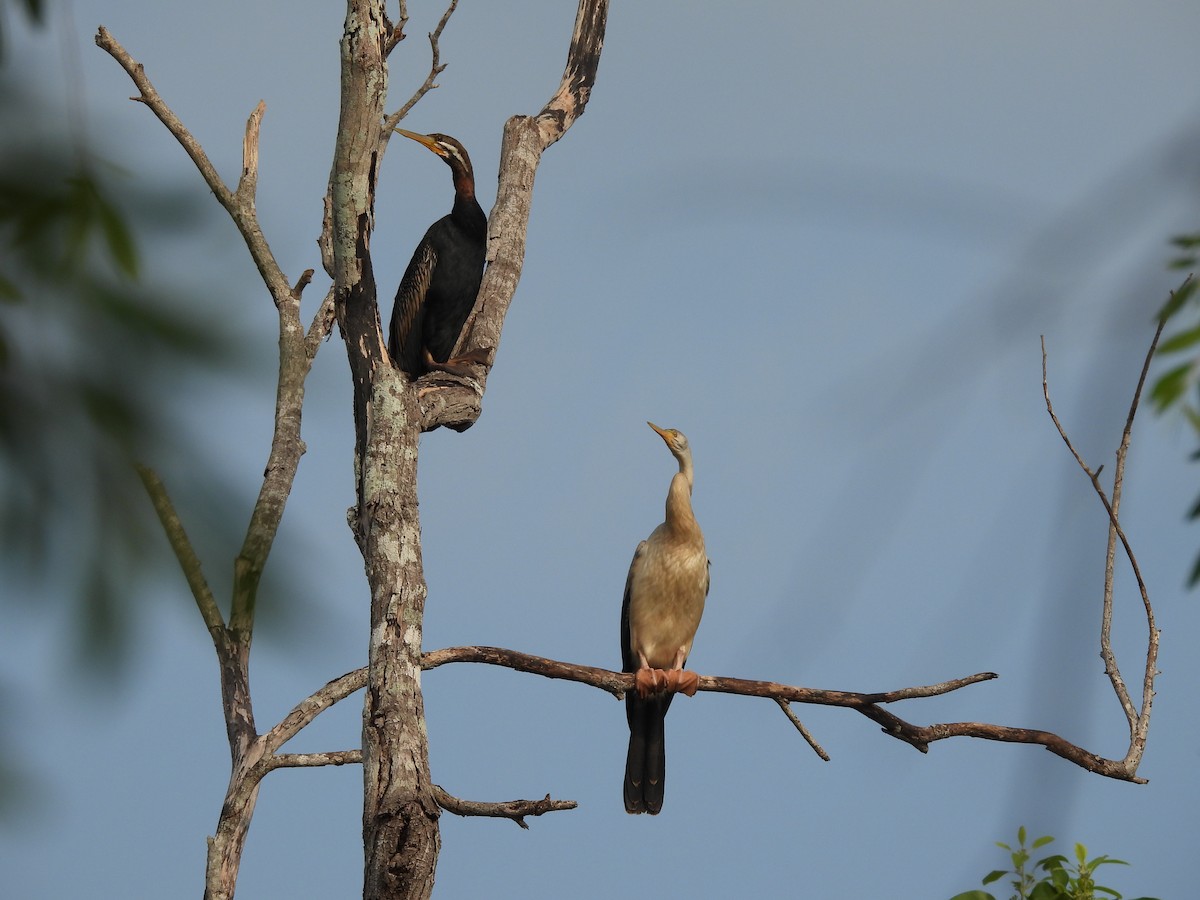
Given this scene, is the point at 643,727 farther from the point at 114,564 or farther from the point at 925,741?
the point at 114,564

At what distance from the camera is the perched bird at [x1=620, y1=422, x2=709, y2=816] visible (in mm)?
6758

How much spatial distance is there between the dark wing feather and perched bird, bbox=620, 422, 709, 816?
4.79 ft

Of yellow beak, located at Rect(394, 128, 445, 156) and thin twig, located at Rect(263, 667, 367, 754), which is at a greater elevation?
yellow beak, located at Rect(394, 128, 445, 156)

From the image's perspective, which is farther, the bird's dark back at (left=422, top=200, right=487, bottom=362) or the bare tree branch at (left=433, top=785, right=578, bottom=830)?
the bird's dark back at (left=422, top=200, right=487, bottom=362)

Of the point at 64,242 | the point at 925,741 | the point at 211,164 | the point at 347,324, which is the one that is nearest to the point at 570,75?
the point at 211,164

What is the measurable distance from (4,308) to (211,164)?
6262 mm

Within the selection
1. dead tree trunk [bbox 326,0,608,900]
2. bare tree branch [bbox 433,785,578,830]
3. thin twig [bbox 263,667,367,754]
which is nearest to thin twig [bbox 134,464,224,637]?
dead tree trunk [bbox 326,0,608,900]

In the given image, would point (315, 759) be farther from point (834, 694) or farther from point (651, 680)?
point (834, 694)

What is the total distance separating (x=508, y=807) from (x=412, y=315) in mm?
3152

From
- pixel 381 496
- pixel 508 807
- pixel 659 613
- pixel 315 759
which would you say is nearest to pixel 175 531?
pixel 381 496

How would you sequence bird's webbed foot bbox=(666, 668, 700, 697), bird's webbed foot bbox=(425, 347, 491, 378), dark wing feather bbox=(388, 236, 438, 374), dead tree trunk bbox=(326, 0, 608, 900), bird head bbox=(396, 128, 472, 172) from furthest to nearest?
1. bird head bbox=(396, 128, 472, 172)
2. dark wing feather bbox=(388, 236, 438, 374)
3. bird's webbed foot bbox=(666, 668, 700, 697)
4. bird's webbed foot bbox=(425, 347, 491, 378)
5. dead tree trunk bbox=(326, 0, 608, 900)

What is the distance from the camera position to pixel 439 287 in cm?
696

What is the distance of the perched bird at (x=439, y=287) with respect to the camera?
22.7ft

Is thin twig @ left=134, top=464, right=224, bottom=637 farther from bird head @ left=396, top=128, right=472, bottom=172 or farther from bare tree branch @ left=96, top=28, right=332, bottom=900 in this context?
bird head @ left=396, top=128, right=472, bottom=172
